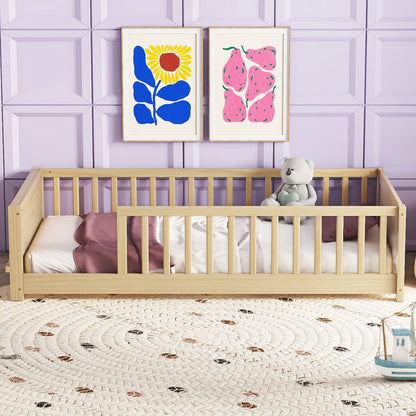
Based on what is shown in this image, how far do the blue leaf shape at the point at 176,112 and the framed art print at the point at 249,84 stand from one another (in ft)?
0.41

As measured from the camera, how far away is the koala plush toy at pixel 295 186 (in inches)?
132

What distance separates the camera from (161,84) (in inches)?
139

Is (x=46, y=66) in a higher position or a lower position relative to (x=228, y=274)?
higher

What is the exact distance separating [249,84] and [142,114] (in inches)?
22.4

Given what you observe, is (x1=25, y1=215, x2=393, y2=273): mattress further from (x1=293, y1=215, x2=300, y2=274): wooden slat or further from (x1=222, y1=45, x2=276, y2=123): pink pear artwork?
(x1=222, y1=45, x2=276, y2=123): pink pear artwork

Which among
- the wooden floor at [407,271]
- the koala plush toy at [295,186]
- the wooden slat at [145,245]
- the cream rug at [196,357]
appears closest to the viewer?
the cream rug at [196,357]

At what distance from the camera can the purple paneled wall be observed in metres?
3.53

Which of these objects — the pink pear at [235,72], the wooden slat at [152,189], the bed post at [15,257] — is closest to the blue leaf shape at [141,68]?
the pink pear at [235,72]

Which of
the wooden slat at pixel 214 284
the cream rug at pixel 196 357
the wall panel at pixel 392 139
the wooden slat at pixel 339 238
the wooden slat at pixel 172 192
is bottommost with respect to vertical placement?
the cream rug at pixel 196 357

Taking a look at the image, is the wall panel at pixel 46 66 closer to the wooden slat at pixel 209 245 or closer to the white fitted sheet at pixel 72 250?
the white fitted sheet at pixel 72 250

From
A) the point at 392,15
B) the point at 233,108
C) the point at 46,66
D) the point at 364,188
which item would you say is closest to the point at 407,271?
the point at 364,188

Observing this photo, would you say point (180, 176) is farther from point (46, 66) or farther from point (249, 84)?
point (46, 66)

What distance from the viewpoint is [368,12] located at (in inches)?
139

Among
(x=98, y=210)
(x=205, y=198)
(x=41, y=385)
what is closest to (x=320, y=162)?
(x=205, y=198)
